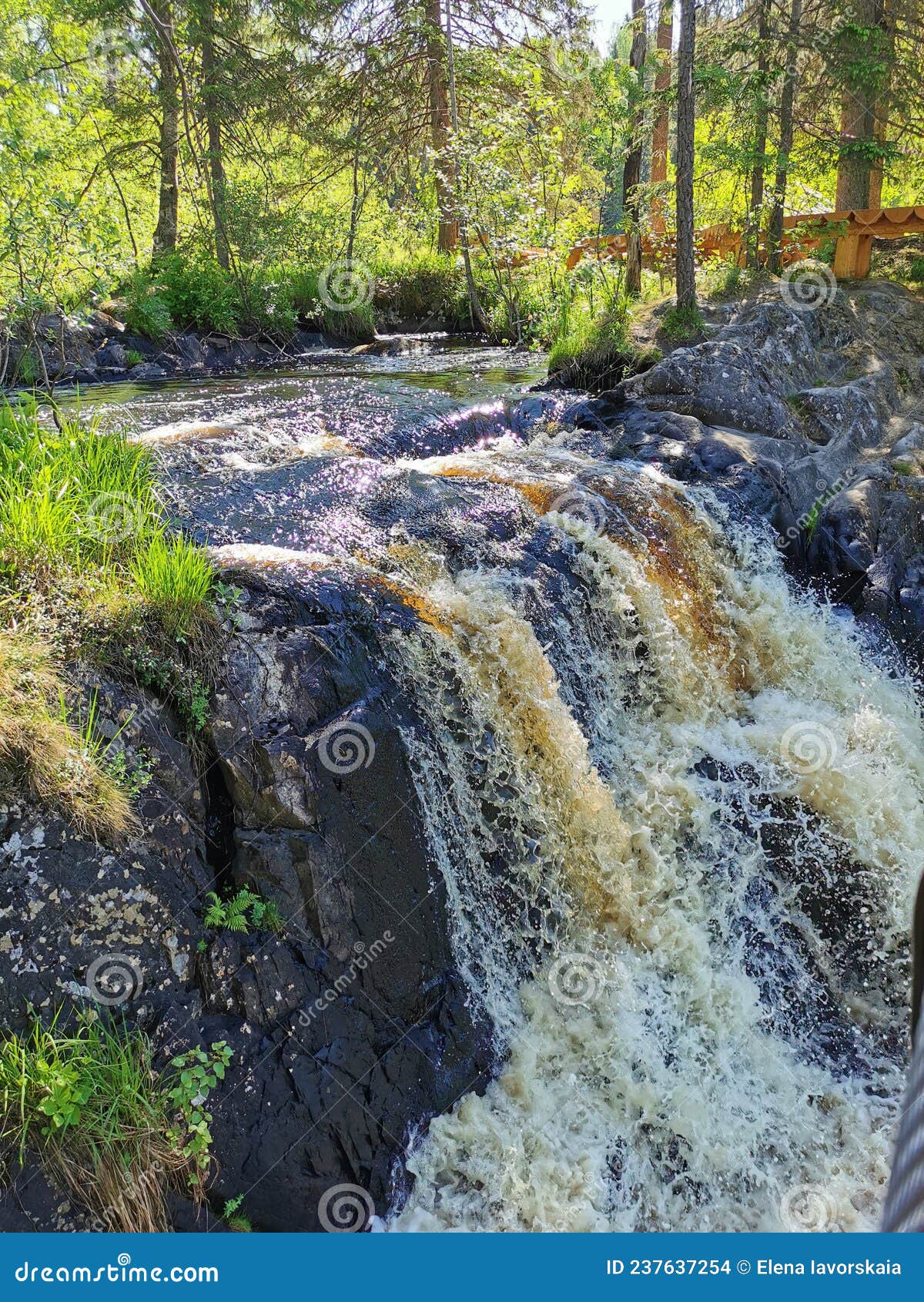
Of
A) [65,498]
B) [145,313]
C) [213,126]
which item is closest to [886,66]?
[213,126]

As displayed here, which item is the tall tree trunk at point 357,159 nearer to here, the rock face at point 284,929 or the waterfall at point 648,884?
the waterfall at point 648,884

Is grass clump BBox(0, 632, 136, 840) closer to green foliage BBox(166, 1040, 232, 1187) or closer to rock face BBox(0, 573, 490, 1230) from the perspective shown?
rock face BBox(0, 573, 490, 1230)

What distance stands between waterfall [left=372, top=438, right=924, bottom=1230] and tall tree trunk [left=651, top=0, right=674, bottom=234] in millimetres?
7116

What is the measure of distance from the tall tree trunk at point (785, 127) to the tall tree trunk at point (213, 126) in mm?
7615

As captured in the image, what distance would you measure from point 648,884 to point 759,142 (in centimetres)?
1035

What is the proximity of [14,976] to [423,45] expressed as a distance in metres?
15.9

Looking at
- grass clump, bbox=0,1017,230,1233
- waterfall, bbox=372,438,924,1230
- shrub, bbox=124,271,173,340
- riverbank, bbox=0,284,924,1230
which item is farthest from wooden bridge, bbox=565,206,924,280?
grass clump, bbox=0,1017,230,1233

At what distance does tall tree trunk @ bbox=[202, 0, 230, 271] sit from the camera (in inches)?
466

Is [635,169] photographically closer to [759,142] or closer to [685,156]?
[759,142]

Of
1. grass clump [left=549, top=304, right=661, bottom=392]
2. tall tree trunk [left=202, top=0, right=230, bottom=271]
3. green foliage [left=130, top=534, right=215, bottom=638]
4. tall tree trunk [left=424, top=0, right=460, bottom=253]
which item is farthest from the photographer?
tall tree trunk [left=424, top=0, right=460, bottom=253]

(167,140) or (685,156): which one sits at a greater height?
(167,140)

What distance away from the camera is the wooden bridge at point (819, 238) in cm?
1107

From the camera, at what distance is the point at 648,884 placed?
14.9ft
